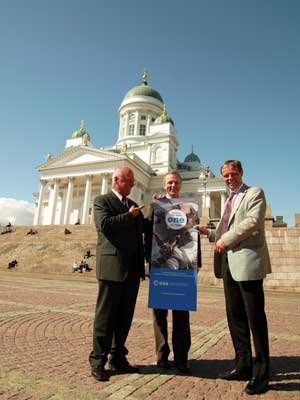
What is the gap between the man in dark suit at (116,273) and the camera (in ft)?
12.1

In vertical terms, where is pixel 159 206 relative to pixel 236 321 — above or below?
above

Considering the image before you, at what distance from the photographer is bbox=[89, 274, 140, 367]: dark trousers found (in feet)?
11.9

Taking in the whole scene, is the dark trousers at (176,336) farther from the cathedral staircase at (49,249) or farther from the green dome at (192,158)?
the green dome at (192,158)

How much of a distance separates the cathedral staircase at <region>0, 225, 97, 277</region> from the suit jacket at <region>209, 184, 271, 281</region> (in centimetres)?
1813

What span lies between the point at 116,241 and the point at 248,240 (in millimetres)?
1499

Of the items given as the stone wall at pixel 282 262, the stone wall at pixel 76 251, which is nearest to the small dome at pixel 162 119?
the stone wall at pixel 76 251

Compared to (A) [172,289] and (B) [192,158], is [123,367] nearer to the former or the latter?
(A) [172,289]

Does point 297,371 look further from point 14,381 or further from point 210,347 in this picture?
point 14,381

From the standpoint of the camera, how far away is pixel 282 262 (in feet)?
56.5

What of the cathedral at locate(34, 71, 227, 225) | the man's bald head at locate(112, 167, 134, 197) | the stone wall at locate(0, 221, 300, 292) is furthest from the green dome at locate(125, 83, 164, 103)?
the man's bald head at locate(112, 167, 134, 197)

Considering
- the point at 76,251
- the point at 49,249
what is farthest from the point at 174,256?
the point at 49,249

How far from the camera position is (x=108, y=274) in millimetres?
3740

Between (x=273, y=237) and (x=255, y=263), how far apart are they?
15.7m

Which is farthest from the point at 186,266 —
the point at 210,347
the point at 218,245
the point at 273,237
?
the point at 273,237
